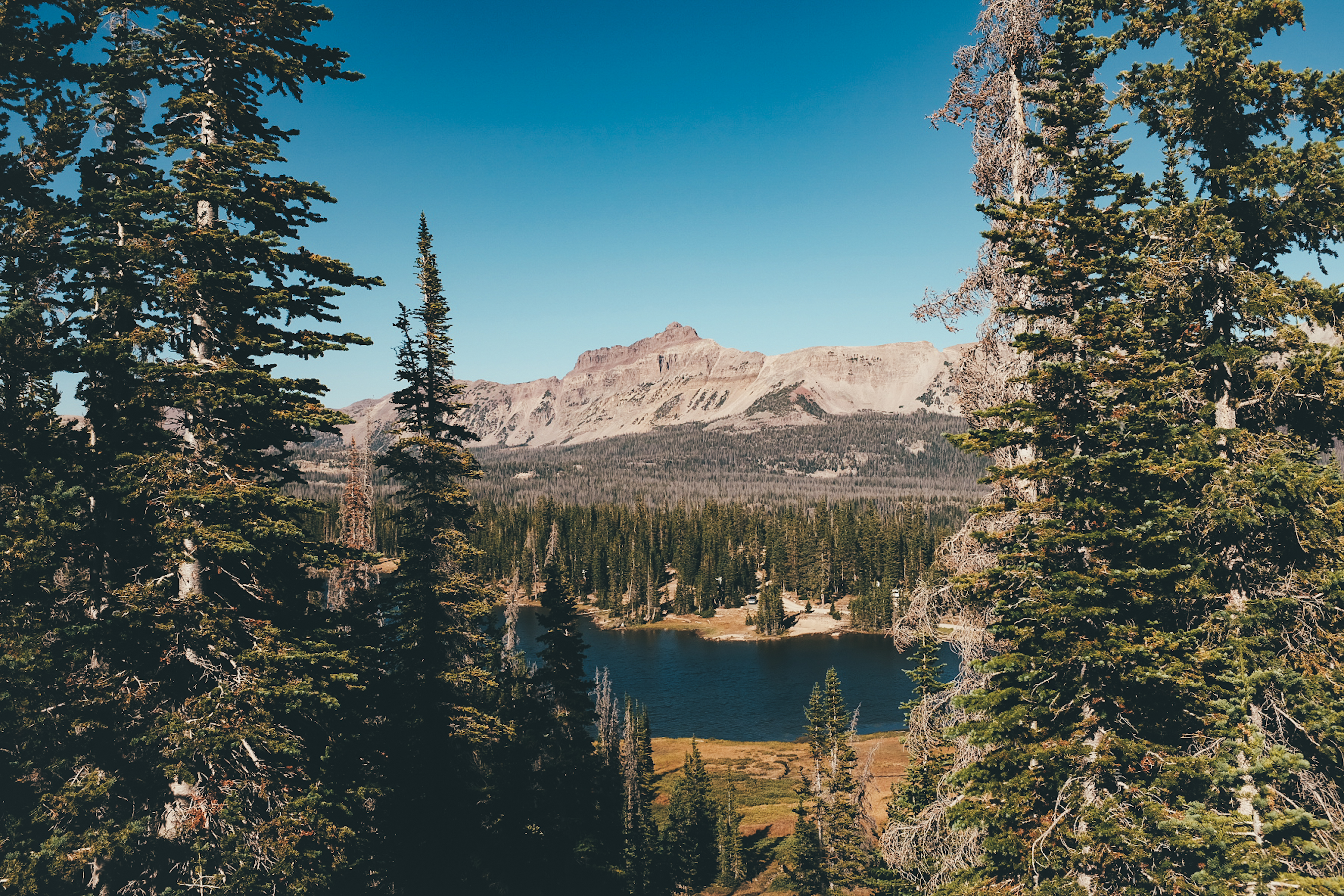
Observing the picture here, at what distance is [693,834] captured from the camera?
40.7 metres

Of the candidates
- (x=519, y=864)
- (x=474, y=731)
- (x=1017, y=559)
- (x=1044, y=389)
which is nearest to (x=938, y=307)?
(x=1044, y=389)

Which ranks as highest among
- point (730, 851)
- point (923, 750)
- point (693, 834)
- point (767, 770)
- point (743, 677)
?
point (923, 750)

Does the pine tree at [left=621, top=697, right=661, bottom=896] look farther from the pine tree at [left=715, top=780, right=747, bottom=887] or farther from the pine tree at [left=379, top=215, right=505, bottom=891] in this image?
the pine tree at [left=379, top=215, right=505, bottom=891]

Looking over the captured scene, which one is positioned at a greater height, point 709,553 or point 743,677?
point 709,553

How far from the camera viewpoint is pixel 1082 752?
986 cm

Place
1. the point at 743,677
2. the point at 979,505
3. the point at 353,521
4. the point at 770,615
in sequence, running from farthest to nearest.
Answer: the point at 770,615, the point at 743,677, the point at 353,521, the point at 979,505

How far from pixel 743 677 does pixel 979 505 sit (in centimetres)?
8489

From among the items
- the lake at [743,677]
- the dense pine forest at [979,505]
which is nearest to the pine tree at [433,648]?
the dense pine forest at [979,505]

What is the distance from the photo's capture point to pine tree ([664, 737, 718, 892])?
124ft

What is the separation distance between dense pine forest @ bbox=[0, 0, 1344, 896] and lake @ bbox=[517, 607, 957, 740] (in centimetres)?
5535

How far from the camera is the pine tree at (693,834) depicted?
1487 inches

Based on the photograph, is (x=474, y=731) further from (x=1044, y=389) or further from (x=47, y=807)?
(x=1044, y=389)

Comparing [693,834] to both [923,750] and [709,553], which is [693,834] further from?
[709,553]

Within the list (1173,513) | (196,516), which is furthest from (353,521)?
(1173,513)
